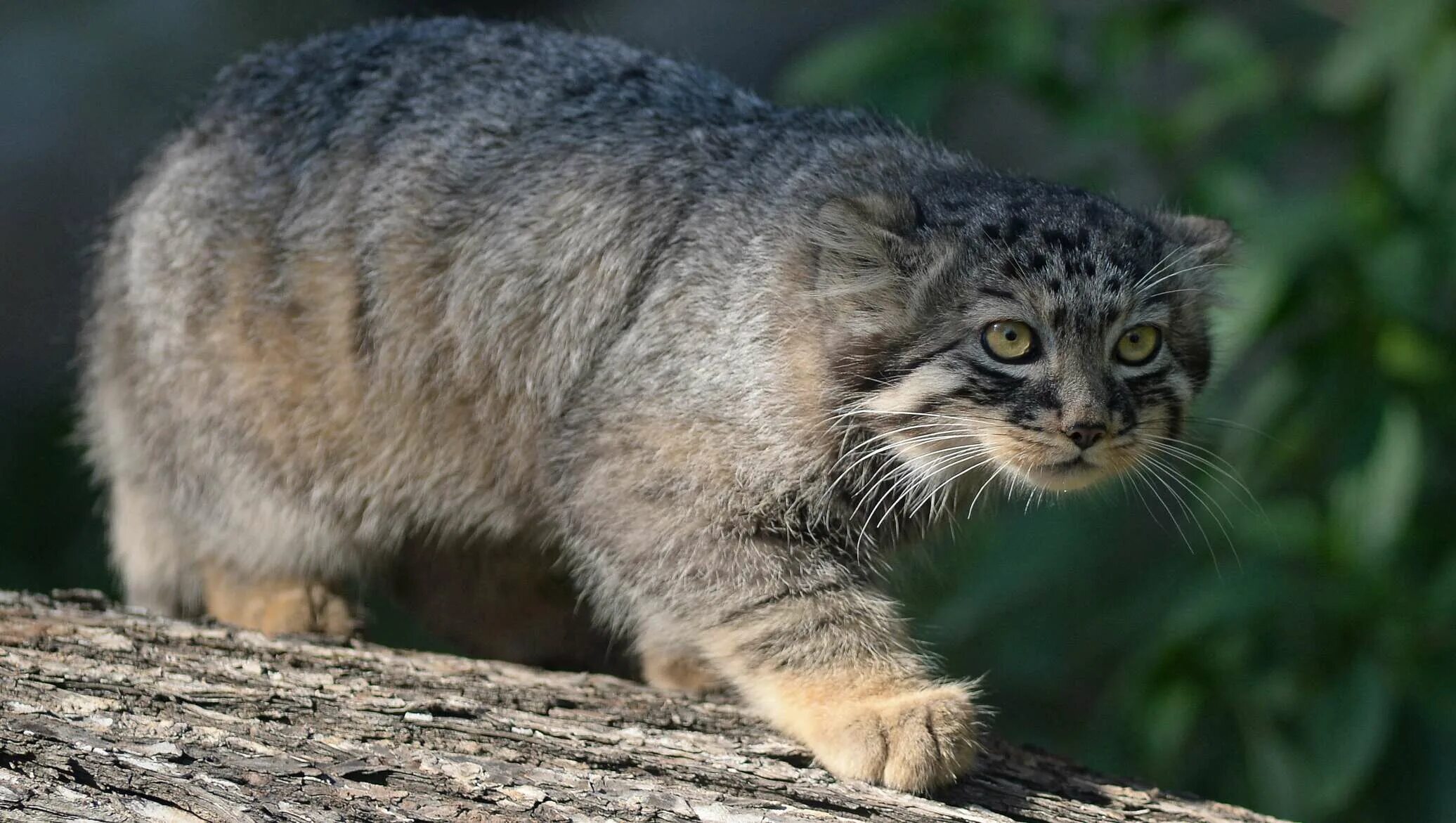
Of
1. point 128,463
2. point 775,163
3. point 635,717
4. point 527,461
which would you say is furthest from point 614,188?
point 128,463

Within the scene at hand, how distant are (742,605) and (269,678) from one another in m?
1.25

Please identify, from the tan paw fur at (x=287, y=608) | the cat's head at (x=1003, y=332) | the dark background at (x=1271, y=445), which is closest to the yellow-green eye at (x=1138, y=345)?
the cat's head at (x=1003, y=332)

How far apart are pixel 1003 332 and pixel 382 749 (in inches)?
72.7

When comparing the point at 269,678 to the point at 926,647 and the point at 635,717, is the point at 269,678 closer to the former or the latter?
the point at 635,717

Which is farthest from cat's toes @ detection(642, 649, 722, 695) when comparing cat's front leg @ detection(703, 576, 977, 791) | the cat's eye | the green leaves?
the green leaves

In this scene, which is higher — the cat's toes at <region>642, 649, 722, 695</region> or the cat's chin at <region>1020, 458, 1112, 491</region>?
the cat's chin at <region>1020, 458, 1112, 491</region>

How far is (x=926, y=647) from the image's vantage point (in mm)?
4406

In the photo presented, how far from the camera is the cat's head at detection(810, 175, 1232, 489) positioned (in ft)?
12.7

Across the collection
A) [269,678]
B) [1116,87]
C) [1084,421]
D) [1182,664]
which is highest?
[1116,87]

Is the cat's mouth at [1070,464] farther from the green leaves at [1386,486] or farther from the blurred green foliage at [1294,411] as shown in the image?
the green leaves at [1386,486]

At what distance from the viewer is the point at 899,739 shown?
12.3ft

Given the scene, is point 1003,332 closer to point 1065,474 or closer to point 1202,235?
point 1065,474

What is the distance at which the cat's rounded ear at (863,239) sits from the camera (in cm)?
404

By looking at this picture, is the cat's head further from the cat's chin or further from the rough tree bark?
the rough tree bark
